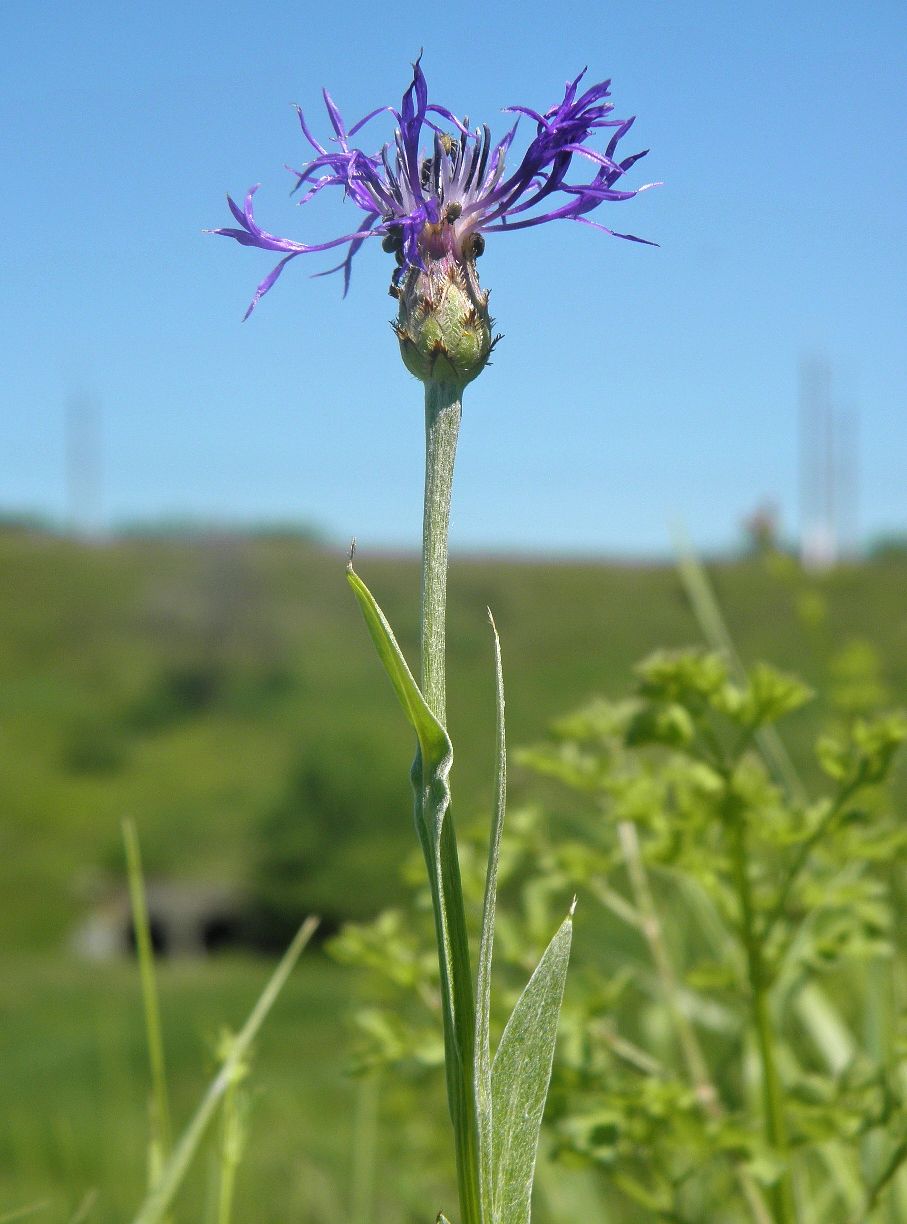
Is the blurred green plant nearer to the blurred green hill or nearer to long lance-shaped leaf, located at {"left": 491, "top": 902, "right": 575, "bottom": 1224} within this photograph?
long lance-shaped leaf, located at {"left": 491, "top": 902, "right": 575, "bottom": 1224}

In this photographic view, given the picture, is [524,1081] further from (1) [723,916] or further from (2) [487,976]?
(1) [723,916]

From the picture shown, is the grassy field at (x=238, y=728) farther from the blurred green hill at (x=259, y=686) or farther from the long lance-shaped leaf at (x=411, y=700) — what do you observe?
the long lance-shaped leaf at (x=411, y=700)

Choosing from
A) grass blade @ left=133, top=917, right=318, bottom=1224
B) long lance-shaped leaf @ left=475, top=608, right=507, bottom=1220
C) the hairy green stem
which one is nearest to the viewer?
long lance-shaped leaf @ left=475, top=608, right=507, bottom=1220

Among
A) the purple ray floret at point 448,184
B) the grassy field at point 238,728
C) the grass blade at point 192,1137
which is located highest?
the purple ray floret at point 448,184

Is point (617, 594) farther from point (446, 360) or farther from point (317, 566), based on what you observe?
point (446, 360)

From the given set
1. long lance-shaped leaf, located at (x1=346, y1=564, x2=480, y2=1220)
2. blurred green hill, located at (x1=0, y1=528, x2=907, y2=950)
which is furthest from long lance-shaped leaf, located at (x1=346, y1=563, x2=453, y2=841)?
blurred green hill, located at (x1=0, y1=528, x2=907, y2=950)

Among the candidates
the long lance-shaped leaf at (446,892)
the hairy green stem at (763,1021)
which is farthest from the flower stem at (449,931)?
the hairy green stem at (763,1021)

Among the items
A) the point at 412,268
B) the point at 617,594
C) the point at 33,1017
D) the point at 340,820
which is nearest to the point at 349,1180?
the point at 412,268
